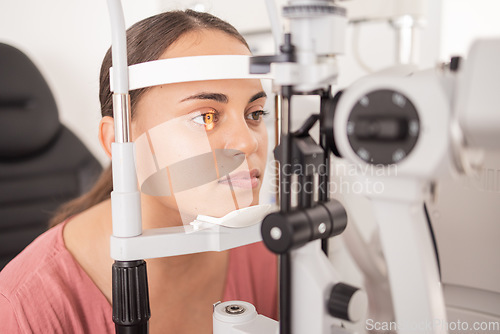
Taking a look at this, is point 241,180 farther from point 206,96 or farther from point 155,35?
point 155,35

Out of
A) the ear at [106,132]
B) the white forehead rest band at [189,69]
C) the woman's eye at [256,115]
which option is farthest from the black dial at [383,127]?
the ear at [106,132]

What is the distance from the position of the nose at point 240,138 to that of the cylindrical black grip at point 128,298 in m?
0.23

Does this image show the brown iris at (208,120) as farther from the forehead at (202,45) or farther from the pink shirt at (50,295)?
the pink shirt at (50,295)

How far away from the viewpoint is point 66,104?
159cm

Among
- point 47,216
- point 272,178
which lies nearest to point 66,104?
point 47,216

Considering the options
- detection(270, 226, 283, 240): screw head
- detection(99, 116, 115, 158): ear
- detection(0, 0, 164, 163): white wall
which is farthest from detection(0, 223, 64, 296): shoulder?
detection(0, 0, 164, 163): white wall

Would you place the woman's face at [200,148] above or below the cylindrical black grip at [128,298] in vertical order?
above

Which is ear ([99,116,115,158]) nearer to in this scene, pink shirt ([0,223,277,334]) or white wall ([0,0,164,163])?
pink shirt ([0,223,277,334])

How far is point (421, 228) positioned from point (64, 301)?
0.60 meters

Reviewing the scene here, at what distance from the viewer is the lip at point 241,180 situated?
2.20 ft

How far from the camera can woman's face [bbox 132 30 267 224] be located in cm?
67

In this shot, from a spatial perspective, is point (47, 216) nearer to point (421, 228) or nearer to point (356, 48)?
point (356, 48)

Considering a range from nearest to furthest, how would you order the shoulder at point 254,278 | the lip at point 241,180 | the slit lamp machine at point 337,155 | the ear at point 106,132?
the slit lamp machine at point 337,155 < the lip at point 241,180 < the ear at point 106,132 < the shoulder at point 254,278

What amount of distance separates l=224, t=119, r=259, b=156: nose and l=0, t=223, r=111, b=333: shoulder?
1.20ft
